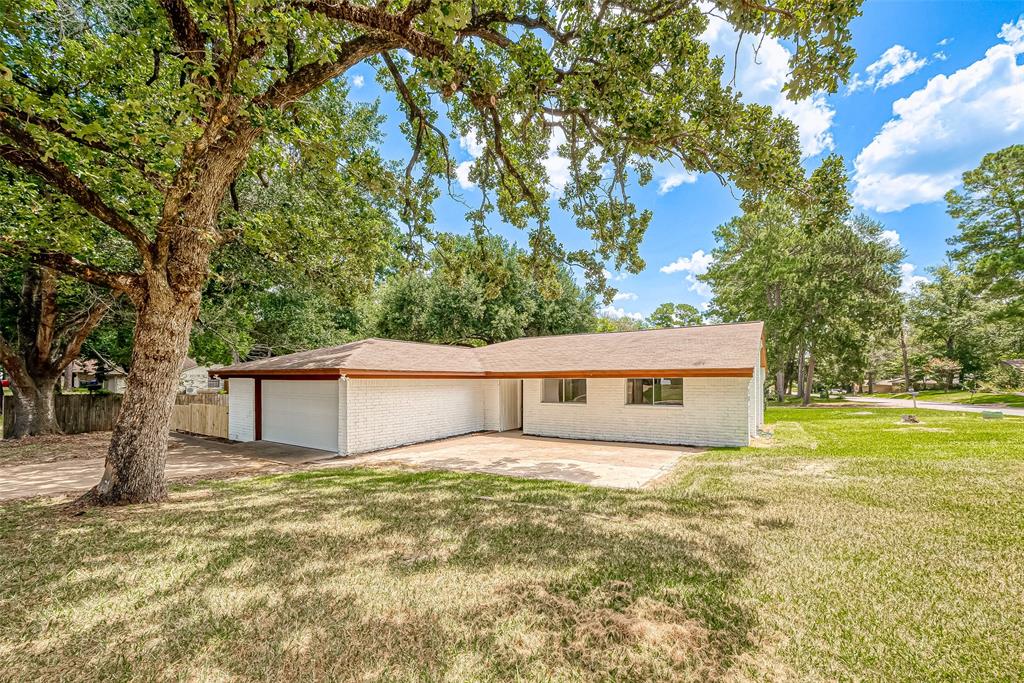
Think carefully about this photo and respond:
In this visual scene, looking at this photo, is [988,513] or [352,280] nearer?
[988,513]

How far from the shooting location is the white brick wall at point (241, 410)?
13.3 m

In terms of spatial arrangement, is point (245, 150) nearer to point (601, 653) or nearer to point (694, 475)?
point (601, 653)

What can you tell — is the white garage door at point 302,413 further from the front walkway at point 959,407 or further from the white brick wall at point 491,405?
the front walkway at point 959,407

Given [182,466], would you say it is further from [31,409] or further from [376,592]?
Result: [376,592]

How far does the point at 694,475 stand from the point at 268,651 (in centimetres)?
746

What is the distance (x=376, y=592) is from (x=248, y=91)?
229 inches

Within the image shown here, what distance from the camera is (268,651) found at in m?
2.82

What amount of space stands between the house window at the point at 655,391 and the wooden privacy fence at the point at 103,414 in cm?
1322

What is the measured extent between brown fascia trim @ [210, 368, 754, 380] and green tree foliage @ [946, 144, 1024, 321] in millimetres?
19606

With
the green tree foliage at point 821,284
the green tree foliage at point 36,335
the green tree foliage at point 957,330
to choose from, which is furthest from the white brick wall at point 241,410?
the green tree foliage at point 957,330

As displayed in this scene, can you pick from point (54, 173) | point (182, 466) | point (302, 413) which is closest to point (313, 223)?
point (54, 173)

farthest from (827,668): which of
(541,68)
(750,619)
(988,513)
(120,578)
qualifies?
(541,68)

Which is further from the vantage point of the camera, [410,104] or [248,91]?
[410,104]

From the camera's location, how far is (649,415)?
12430 millimetres
